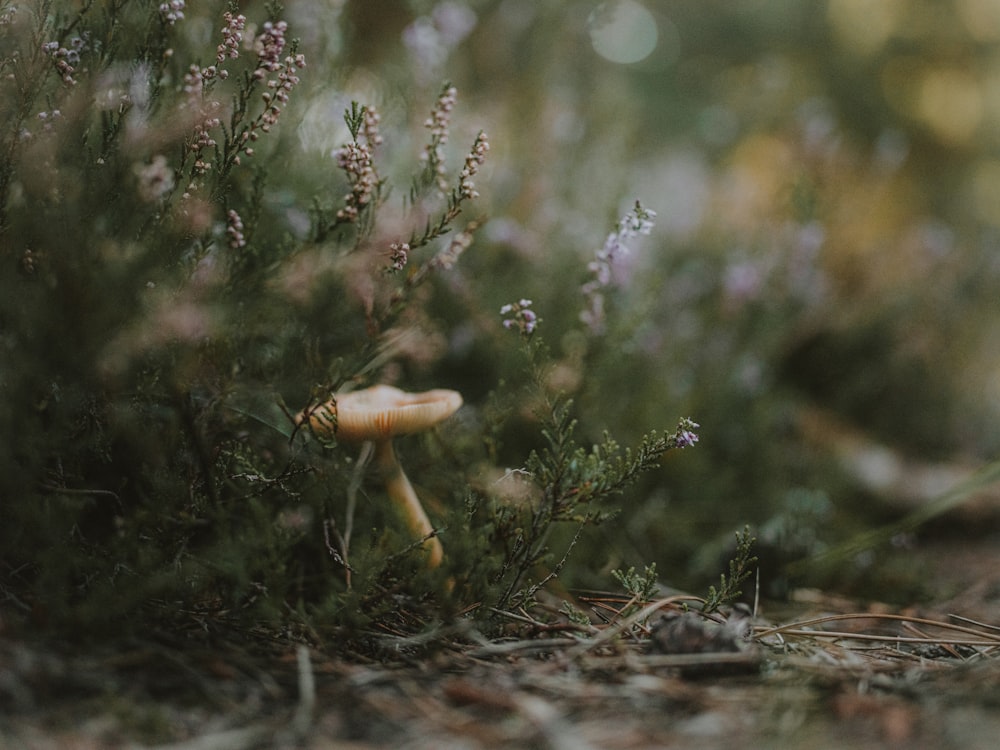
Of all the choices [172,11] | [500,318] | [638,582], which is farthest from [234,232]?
[500,318]

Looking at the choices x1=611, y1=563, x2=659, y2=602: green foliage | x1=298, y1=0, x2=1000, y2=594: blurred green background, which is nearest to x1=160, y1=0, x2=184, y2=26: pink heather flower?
x1=298, y1=0, x2=1000, y2=594: blurred green background

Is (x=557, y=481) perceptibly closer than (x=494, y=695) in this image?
No

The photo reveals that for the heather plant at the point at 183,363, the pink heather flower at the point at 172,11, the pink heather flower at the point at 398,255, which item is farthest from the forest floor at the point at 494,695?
the pink heather flower at the point at 172,11

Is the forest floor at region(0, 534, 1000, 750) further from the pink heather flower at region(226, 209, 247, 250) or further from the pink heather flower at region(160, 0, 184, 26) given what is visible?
the pink heather flower at region(160, 0, 184, 26)

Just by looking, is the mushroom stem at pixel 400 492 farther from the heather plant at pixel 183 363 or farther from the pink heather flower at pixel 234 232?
the pink heather flower at pixel 234 232

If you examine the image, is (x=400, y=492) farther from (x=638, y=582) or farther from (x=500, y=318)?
(x=500, y=318)

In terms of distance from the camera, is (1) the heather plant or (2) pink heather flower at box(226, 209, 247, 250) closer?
(1) the heather plant

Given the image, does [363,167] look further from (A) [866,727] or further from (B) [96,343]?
(A) [866,727]
